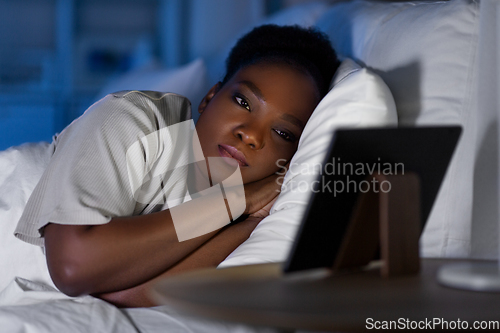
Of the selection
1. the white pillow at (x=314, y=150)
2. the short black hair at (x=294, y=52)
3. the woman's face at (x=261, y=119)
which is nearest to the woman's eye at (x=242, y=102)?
the woman's face at (x=261, y=119)

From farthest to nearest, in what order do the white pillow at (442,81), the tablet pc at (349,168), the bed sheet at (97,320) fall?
the white pillow at (442,81) → the bed sheet at (97,320) → the tablet pc at (349,168)

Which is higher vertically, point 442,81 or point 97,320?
→ point 442,81

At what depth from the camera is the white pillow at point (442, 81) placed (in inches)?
31.9

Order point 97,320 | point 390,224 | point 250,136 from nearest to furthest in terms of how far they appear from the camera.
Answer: point 390,224 → point 97,320 → point 250,136

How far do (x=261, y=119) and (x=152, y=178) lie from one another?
10.1 inches

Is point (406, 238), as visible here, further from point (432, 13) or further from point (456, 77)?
point (432, 13)

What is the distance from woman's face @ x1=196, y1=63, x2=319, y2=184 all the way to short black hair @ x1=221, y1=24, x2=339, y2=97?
0.14 ft

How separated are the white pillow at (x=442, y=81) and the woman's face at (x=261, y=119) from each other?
7.2 inches

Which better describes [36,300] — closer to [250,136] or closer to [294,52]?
[250,136]

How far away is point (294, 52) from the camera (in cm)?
118

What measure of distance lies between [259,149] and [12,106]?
1.92 metres

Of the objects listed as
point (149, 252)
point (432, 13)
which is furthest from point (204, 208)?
point (432, 13)

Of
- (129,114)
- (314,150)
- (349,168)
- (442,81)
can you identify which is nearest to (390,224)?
(349,168)

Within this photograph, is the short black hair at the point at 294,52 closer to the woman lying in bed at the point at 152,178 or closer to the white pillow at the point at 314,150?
the woman lying in bed at the point at 152,178
